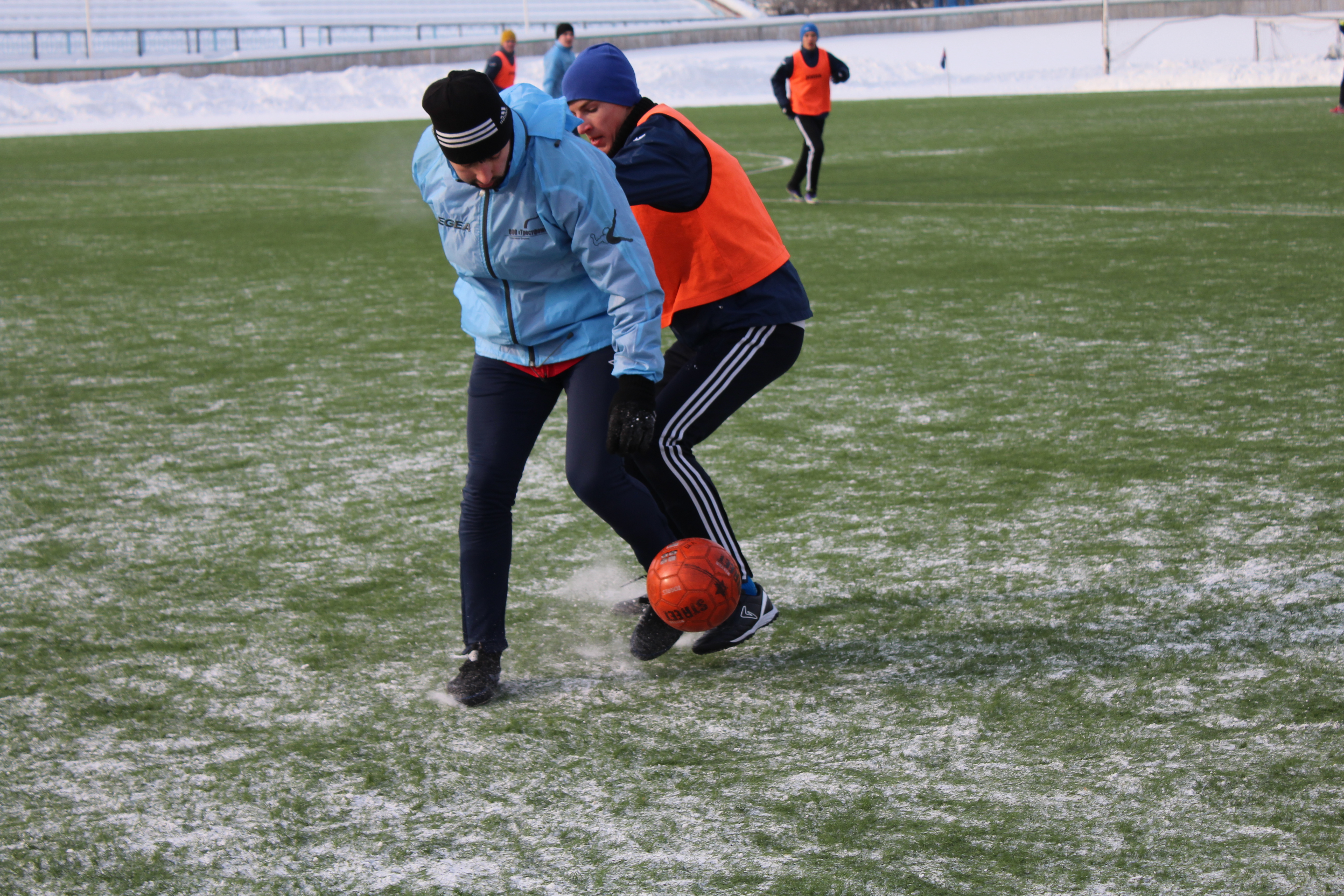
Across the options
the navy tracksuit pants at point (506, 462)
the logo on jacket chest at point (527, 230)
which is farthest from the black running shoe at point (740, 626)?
the logo on jacket chest at point (527, 230)

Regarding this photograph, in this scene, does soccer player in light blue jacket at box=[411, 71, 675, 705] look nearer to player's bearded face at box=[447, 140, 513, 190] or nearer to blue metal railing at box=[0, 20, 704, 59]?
player's bearded face at box=[447, 140, 513, 190]

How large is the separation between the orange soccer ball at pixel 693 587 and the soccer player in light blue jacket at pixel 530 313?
0.35ft

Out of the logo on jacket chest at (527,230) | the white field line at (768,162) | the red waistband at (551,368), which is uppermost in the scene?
the logo on jacket chest at (527,230)

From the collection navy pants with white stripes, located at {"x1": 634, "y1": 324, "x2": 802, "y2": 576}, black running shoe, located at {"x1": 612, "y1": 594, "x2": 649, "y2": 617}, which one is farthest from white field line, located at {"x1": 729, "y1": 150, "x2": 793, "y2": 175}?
navy pants with white stripes, located at {"x1": 634, "y1": 324, "x2": 802, "y2": 576}

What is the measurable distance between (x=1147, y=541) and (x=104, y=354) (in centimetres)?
649

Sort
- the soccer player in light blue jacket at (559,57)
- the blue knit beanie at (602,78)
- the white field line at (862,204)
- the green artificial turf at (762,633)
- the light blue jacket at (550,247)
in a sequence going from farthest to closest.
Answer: the soccer player in light blue jacket at (559,57), the white field line at (862,204), the blue knit beanie at (602,78), the light blue jacket at (550,247), the green artificial turf at (762,633)

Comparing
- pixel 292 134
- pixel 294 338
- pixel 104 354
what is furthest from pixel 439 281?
pixel 292 134

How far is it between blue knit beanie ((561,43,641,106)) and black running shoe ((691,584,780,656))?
59.0 inches

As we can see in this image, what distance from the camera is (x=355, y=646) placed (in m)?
4.18

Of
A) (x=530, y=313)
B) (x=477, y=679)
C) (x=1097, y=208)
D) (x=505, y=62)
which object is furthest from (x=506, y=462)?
(x=505, y=62)

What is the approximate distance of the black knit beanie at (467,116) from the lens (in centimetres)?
326

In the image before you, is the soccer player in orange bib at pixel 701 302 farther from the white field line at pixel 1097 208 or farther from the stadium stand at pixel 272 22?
the stadium stand at pixel 272 22

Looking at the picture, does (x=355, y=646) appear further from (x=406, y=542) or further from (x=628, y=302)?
(x=628, y=302)

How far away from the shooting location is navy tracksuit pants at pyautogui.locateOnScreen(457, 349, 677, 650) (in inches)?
149
